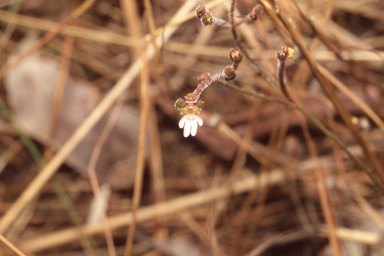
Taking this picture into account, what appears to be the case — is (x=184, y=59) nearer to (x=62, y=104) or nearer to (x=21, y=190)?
(x=62, y=104)

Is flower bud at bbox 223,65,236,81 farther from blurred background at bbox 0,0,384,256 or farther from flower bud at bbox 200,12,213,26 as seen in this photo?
blurred background at bbox 0,0,384,256

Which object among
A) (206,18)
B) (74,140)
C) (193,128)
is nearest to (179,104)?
(193,128)

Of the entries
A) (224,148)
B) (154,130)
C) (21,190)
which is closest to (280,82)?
(224,148)

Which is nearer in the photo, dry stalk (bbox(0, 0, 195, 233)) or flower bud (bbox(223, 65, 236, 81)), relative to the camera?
flower bud (bbox(223, 65, 236, 81))

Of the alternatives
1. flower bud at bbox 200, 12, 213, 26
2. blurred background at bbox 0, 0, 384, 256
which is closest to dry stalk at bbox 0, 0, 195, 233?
blurred background at bbox 0, 0, 384, 256

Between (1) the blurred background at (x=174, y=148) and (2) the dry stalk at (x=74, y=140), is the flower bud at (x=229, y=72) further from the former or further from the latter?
(2) the dry stalk at (x=74, y=140)

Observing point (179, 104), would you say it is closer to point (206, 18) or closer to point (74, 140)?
point (206, 18)

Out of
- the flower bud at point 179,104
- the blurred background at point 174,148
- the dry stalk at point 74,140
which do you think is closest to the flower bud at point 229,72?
the flower bud at point 179,104

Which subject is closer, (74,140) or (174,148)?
(74,140)
